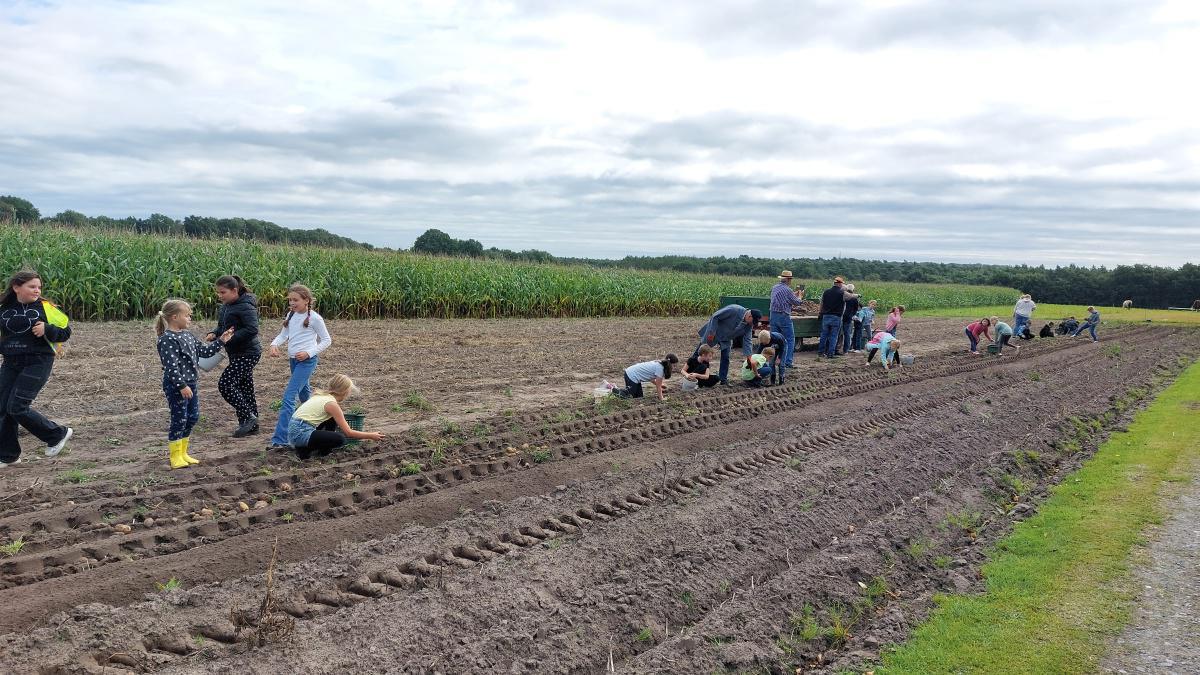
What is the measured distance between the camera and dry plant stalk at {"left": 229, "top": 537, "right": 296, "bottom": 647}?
420 cm

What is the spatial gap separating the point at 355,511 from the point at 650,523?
2281 millimetres

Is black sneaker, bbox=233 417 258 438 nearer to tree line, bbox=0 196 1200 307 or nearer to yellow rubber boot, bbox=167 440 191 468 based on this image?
yellow rubber boot, bbox=167 440 191 468

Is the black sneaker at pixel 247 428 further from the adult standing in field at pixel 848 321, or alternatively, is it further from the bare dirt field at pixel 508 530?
the adult standing in field at pixel 848 321

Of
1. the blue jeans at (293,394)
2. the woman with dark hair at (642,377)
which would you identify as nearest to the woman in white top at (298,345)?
the blue jeans at (293,394)

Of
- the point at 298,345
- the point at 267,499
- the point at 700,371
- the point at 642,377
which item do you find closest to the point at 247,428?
the point at 298,345

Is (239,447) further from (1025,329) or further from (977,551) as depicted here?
(1025,329)

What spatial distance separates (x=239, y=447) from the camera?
7980mm

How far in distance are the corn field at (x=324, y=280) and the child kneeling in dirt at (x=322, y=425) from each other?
1239 centimetres

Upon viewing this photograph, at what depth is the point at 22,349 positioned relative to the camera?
22.6 feet

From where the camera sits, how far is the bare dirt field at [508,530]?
4.39m

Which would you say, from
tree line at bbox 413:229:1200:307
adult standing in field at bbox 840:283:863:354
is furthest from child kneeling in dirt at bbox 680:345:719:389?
tree line at bbox 413:229:1200:307

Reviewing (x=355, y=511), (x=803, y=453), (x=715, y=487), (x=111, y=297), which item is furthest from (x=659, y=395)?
(x=111, y=297)

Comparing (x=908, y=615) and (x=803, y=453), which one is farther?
(x=803, y=453)

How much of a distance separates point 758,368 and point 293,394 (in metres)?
7.55
